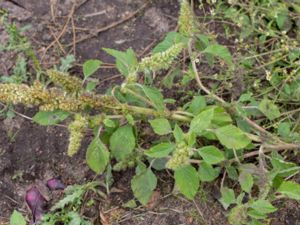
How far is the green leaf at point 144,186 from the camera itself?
239 centimetres

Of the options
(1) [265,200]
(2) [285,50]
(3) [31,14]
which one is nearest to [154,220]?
(1) [265,200]

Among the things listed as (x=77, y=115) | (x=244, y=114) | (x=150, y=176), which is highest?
(x=77, y=115)

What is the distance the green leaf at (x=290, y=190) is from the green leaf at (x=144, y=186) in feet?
1.98

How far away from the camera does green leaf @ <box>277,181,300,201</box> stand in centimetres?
213

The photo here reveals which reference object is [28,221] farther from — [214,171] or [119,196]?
[214,171]

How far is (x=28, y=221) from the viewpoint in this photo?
2.62 metres

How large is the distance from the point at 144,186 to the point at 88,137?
0.56 metres

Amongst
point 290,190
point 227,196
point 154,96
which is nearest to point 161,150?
point 154,96

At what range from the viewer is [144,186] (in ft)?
7.85

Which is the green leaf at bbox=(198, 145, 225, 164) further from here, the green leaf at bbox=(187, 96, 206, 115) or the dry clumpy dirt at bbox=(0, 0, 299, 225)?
the dry clumpy dirt at bbox=(0, 0, 299, 225)

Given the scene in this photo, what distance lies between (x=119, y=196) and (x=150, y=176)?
1.03 ft

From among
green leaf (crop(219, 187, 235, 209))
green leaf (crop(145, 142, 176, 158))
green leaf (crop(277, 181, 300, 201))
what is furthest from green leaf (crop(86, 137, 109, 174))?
green leaf (crop(277, 181, 300, 201))

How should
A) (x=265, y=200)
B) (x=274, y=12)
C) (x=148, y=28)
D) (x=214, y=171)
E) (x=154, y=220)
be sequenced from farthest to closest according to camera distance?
1. (x=148, y=28)
2. (x=274, y=12)
3. (x=154, y=220)
4. (x=214, y=171)
5. (x=265, y=200)

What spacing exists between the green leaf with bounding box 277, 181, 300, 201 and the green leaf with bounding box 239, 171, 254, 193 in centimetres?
13
